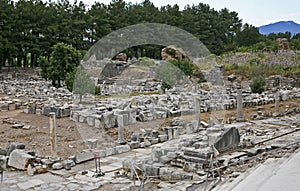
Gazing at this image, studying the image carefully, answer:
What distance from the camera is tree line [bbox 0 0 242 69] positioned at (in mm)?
36188

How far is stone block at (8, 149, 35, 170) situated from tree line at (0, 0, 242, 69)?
88.2 feet

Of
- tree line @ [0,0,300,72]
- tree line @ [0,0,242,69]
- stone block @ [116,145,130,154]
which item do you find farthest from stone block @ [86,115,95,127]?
tree line @ [0,0,242,69]

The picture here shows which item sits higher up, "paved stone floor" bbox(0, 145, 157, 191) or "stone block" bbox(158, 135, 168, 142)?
"stone block" bbox(158, 135, 168, 142)

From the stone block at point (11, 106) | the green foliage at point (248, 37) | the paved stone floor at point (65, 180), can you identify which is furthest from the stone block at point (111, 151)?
the green foliage at point (248, 37)

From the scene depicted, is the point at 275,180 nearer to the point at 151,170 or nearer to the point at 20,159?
the point at 151,170

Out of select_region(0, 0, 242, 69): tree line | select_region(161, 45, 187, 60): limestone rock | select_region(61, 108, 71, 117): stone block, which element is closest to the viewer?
select_region(61, 108, 71, 117): stone block

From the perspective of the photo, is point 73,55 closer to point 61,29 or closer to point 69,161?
point 61,29

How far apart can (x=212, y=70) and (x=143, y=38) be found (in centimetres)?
872

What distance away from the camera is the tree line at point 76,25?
36.2 m

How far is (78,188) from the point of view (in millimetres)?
7602

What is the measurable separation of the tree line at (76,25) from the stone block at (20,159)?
2688 cm

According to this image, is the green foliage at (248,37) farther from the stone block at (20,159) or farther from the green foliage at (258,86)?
the stone block at (20,159)

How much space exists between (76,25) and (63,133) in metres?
27.4

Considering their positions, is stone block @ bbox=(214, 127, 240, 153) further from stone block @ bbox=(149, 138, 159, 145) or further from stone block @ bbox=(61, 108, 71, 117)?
stone block @ bbox=(61, 108, 71, 117)
